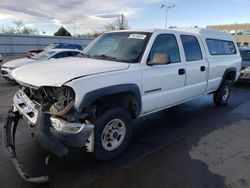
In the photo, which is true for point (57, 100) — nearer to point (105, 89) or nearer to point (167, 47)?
point (105, 89)

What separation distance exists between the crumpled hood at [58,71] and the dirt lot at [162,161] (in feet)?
4.18

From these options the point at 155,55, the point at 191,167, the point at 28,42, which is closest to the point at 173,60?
the point at 155,55

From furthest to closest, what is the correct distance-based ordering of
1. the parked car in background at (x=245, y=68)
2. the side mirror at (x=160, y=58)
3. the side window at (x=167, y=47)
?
the parked car in background at (x=245, y=68), the side window at (x=167, y=47), the side mirror at (x=160, y=58)

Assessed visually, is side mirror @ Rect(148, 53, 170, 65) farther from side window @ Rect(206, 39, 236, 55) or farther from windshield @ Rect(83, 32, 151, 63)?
side window @ Rect(206, 39, 236, 55)

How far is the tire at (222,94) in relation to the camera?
7.34m

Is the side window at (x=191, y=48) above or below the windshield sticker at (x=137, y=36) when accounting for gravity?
below

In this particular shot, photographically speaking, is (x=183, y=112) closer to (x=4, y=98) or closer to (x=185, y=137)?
(x=185, y=137)

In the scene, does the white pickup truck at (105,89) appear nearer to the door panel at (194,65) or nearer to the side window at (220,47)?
the door panel at (194,65)

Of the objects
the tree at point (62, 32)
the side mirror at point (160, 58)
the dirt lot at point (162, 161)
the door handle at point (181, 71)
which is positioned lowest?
the dirt lot at point (162, 161)

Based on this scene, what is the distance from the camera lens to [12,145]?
325cm

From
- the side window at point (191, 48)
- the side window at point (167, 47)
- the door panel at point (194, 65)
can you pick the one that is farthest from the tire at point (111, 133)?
the side window at point (191, 48)

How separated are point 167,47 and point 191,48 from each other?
0.99m

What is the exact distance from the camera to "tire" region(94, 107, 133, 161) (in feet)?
11.6

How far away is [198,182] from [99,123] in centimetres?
157
